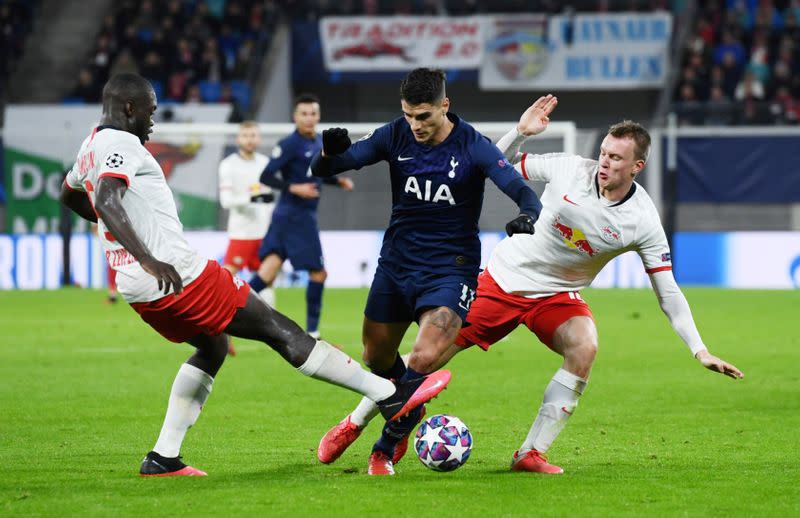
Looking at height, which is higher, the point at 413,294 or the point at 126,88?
the point at 126,88

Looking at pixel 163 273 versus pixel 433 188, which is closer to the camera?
pixel 163 273

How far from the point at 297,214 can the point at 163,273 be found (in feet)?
25.4

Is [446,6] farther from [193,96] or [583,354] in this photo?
[583,354]

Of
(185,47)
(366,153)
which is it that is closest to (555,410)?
(366,153)

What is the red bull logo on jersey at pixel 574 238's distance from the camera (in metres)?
7.03

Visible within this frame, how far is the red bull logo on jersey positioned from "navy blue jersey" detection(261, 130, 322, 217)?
6.29 metres

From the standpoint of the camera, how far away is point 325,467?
22.3ft

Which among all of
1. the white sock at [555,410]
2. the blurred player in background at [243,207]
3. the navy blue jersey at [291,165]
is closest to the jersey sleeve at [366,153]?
the white sock at [555,410]

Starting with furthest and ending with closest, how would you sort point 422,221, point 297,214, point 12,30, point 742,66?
point 12,30
point 742,66
point 297,214
point 422,221

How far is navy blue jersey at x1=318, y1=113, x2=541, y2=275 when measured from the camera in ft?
21.9

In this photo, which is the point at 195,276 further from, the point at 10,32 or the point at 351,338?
the point at 10,32

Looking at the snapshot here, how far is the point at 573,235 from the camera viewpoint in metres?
7.05

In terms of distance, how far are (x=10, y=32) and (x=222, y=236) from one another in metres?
12.3

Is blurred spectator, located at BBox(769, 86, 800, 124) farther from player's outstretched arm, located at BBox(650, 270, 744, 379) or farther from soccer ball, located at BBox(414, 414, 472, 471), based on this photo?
soccer ball, located at BBox(414, 414, 472, 471)
